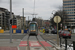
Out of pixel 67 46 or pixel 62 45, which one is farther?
pixel 62 45

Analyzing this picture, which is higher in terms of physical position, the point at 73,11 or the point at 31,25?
the point at 73,11

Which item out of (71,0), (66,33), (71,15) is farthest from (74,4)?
(66,33)

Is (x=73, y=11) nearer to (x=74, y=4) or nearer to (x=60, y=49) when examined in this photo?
(x=74, y=4)

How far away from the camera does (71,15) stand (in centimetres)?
10444

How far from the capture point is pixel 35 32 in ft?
92.7

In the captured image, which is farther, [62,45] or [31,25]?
[31,25]

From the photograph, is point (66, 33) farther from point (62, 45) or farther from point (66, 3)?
point (66, 3)

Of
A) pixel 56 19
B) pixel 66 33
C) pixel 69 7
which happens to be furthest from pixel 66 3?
pixel 56 19

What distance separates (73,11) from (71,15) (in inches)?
155

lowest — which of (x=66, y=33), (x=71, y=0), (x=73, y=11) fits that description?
(x=66, y=33)

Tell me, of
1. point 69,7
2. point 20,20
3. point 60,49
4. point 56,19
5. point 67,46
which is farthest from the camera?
point 20,20

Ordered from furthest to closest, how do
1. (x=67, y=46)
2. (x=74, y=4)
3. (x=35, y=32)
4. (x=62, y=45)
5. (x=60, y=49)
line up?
(x=74, y=4), (x=35, y=32), (x=62, y=45), (x=60, y=49), (x=67, y=46)

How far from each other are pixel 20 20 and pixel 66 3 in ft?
221

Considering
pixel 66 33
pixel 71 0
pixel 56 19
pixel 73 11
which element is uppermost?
pixel 71 0
